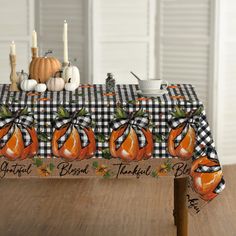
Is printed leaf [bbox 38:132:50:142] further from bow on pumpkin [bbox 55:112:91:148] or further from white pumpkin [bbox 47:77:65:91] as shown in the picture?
white pumpkin [bbox 47:77:65:91]

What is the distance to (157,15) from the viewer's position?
222 inches

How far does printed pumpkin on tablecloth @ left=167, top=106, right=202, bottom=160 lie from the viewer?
3.59m

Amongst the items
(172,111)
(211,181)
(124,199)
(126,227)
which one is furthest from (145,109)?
(124,199)

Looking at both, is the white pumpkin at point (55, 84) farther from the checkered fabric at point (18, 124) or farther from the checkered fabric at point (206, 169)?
the checkered fabric at point (206, 169)

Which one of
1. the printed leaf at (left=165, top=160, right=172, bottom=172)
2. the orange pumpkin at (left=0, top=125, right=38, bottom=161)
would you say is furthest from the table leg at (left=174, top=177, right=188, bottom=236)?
the orange pumpkin at (left=0, top=125, right=38, bottom=161)

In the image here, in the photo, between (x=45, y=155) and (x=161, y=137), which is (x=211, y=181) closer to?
(x=161, y=137)

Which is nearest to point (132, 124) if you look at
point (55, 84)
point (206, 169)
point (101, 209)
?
point (206, 169)

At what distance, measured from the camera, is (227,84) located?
568cm

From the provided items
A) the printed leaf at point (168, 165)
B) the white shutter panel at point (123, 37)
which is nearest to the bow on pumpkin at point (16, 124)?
the printed leaf at point (168, 165)

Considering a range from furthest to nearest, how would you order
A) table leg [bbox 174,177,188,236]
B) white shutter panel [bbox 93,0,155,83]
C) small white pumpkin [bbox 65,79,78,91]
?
1. white shutter panel [bbox 93,0,155,83]
2. small white pumpkin [bbox 65,79,78,91]
3. table leg [bbox 174,177,188,236]

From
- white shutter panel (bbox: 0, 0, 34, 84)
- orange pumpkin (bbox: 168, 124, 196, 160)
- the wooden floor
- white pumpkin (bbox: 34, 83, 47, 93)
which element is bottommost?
the wooden floor

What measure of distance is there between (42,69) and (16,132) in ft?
1.70

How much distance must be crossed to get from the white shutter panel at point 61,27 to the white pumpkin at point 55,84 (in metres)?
1.76

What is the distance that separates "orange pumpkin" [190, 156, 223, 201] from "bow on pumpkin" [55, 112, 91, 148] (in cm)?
57
